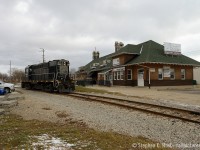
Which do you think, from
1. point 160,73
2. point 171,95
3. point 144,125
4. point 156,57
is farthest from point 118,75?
point 144,125

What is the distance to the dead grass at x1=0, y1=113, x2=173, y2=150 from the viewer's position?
228 inches

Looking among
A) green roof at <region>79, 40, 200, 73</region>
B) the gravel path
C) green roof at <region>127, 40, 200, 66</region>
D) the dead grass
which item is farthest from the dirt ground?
the dead grass

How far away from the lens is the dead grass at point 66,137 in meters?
5.79

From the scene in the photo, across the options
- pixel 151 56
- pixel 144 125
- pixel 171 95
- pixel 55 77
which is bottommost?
pixel 144 125

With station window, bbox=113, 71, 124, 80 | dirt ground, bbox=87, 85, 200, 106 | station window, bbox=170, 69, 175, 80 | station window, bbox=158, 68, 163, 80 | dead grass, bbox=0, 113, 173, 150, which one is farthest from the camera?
station window, bbox=113, 71, 124, 80

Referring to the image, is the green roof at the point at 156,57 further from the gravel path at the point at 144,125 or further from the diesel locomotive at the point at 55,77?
the gravel path at the point at 144,125

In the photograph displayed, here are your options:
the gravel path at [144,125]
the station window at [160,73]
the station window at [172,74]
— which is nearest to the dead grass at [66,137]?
the gravel path at [144,125]

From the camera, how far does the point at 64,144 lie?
19.5ft

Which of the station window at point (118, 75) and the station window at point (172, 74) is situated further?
the station window at point (118, 75)

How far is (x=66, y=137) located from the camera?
664cm

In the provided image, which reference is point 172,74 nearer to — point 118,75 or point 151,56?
point 151,56

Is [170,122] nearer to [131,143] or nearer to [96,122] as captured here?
[96,122]

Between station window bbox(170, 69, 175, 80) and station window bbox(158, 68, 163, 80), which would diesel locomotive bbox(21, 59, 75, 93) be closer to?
station window bbox(158, 68, 163, 80)

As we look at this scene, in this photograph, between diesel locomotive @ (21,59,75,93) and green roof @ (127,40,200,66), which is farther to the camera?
green roof @ (127,40,200,66)
